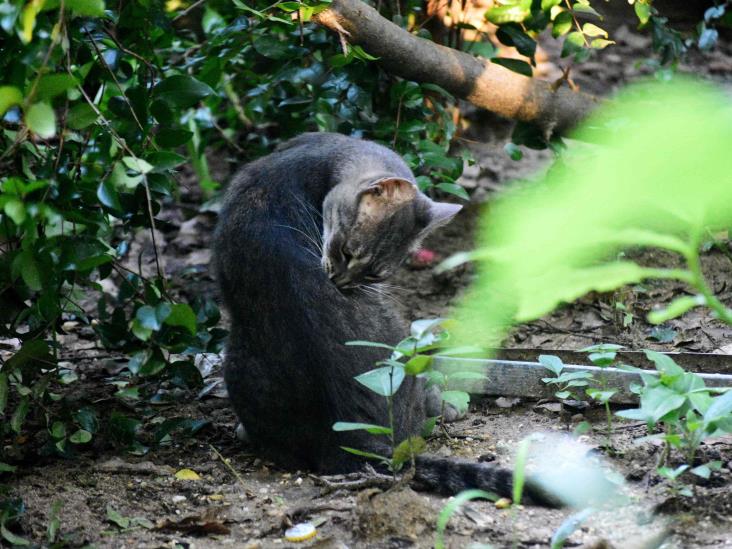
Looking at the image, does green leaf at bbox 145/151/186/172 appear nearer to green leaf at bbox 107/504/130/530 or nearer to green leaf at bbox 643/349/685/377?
green leaf at bbox 107/504/130/530

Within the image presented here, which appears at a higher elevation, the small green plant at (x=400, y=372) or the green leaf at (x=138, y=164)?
the green leaf at (x=138, y=164)

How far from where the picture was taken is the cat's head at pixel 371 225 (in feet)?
11.5

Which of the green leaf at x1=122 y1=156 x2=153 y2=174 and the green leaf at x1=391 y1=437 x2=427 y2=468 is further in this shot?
the green leaf at x1=391 y1=437 x2=427 y2=468

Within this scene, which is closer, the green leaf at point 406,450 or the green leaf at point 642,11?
the green leaf at point 406,450

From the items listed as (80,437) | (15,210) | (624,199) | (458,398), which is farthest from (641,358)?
(624,199)

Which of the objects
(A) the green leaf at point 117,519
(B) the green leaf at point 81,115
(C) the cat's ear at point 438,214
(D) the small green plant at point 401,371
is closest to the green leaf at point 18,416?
(A) the green leaf at point 117,519

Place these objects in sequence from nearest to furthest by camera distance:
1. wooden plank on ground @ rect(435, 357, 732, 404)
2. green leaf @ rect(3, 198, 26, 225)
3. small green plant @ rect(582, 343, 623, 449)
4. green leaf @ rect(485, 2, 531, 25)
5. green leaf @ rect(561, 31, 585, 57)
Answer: green leaf @ rect(3, 198, 26, 225), small green plant @ rect(582, 343, 623, 449), wooden plank on ground @ rect(435, 357, 732, 404), green leaf @ rect(561, 31, 585, 57), green leaf @ rect(485, 2, 531, 25)

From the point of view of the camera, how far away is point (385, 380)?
2736 mm

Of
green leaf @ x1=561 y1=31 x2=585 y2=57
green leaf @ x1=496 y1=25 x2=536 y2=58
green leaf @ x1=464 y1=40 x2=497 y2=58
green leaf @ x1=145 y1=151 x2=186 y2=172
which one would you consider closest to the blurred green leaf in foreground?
green leaf @ x1=145 y1=151 x2=186 y2=172

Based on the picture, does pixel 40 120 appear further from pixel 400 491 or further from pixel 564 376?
pixel 564 376

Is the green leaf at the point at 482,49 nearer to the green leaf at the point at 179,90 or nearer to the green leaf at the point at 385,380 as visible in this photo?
the green leaf at the point at 179,90

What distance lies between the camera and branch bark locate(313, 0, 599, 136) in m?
3.87

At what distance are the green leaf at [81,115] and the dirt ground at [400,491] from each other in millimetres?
1312

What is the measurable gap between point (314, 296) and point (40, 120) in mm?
1376
